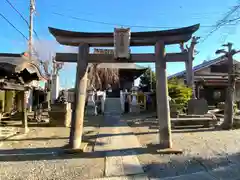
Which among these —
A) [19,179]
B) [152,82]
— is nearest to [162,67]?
[19,179]

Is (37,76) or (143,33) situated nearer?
(143,33)

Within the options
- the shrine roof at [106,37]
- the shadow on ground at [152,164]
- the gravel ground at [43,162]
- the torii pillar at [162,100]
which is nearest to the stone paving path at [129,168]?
the shadow on ground at [152,164]

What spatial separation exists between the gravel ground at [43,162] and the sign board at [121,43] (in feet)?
9.21

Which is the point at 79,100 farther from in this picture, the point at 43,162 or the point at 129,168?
the point at 129,168

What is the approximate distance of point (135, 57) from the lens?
6.66 meters

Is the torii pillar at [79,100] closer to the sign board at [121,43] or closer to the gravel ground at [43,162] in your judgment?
the gravel ground at [43,162]

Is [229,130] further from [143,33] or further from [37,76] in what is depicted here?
[37,76]

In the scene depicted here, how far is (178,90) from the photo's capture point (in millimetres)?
15344

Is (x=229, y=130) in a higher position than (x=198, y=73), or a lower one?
lower

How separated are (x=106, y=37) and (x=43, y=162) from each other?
12.4ft

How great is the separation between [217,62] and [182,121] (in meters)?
16.2

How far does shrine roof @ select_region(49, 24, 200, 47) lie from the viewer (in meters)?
6.50

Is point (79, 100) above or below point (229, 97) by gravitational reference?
below

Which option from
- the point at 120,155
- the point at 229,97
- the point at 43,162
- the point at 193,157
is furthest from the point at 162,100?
the point at 229,97
